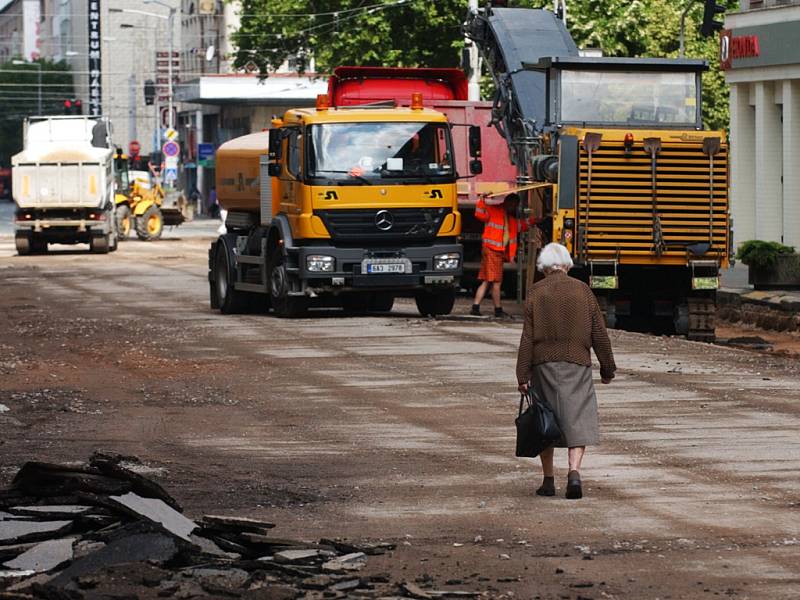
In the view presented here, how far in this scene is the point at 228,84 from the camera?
93125mm

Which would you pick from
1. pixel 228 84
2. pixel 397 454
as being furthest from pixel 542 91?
pixel 228 84

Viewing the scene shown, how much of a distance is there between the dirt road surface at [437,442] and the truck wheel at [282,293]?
0.38m

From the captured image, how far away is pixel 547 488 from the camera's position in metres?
11.9

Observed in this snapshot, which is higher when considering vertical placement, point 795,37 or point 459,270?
point 795,37

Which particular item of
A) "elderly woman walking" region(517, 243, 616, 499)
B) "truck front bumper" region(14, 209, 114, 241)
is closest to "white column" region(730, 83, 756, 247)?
"truck front bumper" region(14, 209, 114, 241)

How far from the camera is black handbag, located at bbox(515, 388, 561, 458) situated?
38.2 feet

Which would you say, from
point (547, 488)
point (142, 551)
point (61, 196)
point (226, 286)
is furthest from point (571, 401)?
point (61, 196)

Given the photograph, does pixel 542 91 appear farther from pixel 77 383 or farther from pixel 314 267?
pixel 77 383

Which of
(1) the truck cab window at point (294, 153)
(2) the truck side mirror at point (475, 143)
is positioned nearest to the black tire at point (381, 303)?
(2) the truck side mirror at point (475, 143)

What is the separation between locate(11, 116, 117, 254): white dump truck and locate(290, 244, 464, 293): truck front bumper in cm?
2714

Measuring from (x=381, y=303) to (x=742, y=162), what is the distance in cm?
1631

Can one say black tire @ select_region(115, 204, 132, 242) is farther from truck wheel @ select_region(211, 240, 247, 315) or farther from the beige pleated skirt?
the beige pleated skirt

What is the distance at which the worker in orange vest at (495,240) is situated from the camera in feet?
88.5

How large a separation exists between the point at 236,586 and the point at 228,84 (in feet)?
281
